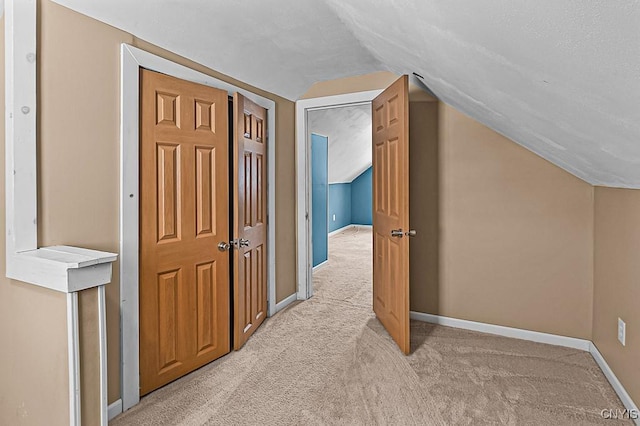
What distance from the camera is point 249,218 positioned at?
9.60 feet

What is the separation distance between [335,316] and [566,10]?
301cm

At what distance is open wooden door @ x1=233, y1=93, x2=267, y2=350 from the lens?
2.66 meters

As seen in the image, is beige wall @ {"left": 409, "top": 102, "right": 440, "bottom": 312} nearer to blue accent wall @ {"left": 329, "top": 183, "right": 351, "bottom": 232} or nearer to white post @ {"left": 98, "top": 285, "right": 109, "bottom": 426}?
white post @ {"left": 98, "top": 285, "right": 109, "bottom": 426}

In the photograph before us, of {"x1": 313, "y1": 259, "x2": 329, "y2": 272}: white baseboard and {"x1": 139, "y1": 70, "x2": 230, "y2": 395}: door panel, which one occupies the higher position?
{"x1": 139, "y1": 70, "x2": 230, "y2": 395}: door panel

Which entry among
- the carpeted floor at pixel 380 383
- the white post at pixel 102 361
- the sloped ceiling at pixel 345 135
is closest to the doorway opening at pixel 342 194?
the sloped ceiling at pixel 345 135

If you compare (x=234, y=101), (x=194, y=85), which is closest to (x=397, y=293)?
(x=234, y=101)

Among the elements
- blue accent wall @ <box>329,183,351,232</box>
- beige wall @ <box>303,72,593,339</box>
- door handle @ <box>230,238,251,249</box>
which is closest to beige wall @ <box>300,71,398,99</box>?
beige wall @ <box>303,72,593,339</box>

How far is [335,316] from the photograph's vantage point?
134 inches

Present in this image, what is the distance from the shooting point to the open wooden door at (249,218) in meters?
2.66

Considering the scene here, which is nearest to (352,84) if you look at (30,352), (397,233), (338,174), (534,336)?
(397,233)

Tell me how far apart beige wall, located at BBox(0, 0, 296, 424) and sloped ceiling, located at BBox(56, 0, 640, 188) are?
0.21 metres

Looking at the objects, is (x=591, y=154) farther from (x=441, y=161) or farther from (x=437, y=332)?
(x=437, y=332)

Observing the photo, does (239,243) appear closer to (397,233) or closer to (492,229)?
(397,233)

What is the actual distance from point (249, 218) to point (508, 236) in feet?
6.91
